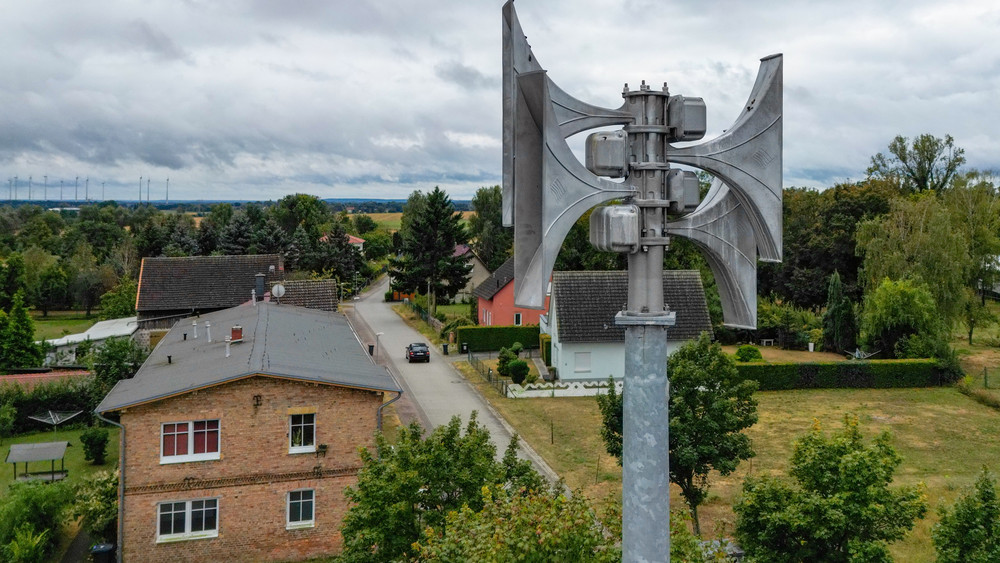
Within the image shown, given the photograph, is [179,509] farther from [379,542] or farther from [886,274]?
[886,274]

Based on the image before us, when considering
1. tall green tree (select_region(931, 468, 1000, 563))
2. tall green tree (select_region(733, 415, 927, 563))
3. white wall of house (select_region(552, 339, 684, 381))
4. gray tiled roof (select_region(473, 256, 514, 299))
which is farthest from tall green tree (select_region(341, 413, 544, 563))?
gray tiled roof (select_region(473, 256, 514, 299))

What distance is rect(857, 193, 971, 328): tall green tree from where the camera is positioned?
46125 millimetres

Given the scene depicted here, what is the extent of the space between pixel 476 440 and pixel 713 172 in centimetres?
995

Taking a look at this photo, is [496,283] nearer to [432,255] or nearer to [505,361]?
[432,255]

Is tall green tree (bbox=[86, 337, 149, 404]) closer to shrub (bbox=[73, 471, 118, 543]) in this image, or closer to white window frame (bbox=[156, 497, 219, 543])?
shrub (bbox=[73, 471, 118, 543])

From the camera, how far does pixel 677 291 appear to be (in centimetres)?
4156

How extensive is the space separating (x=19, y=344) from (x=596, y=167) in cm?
4550

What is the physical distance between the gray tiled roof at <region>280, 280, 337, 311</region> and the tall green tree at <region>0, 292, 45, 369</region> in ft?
47.1

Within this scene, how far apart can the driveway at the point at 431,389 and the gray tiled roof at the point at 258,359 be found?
5.35 m

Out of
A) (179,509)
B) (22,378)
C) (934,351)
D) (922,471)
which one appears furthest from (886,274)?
(22,378)

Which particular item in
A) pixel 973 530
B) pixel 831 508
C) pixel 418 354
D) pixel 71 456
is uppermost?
pixel 418 354

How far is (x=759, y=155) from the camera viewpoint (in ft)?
16.1

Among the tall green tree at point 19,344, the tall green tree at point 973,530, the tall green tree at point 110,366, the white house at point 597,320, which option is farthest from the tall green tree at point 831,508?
the tall green tree at point 19,344

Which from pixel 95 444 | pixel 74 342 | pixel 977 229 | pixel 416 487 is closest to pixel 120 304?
pixel 74 342
